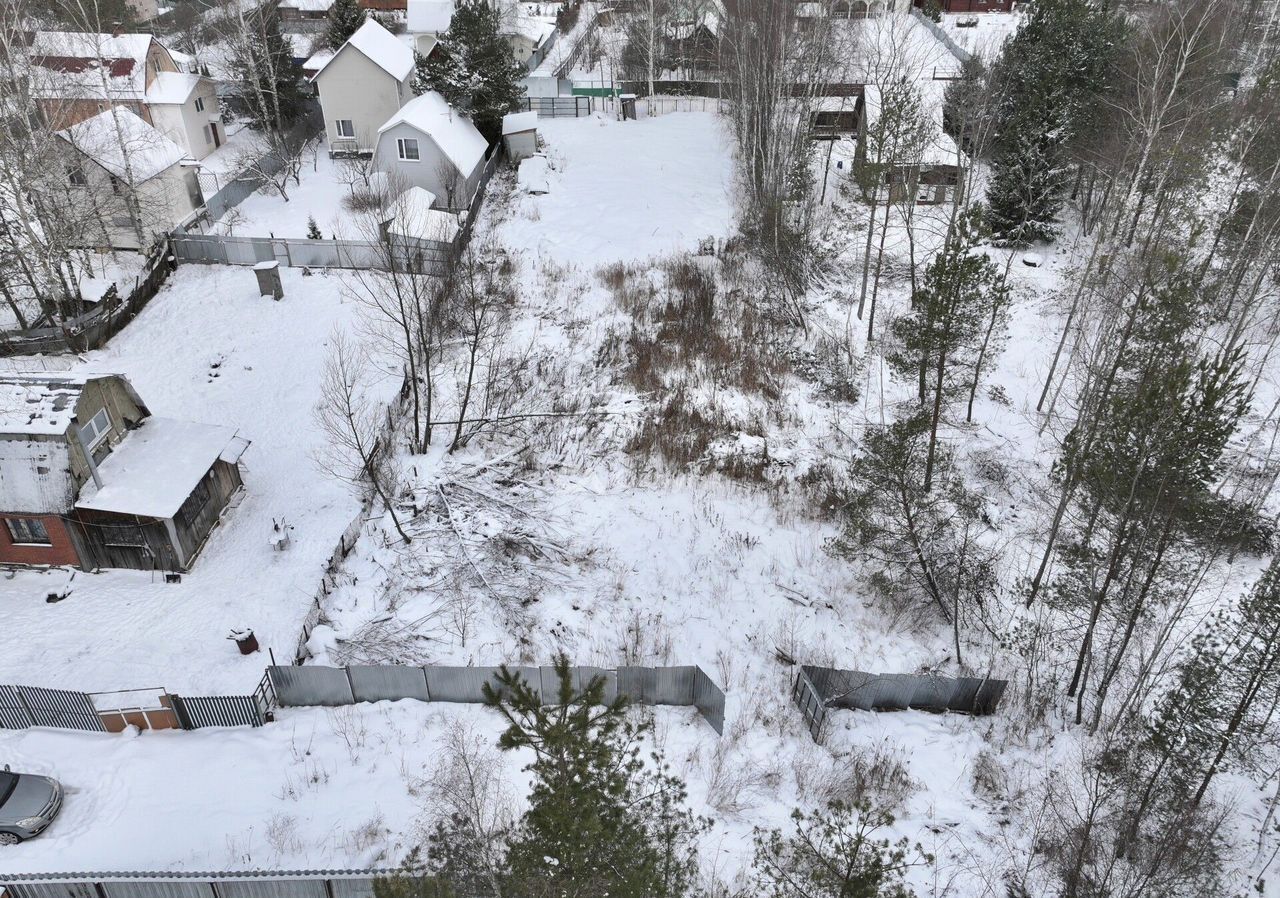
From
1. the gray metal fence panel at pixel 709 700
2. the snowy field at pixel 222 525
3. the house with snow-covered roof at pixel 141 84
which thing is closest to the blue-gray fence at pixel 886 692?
the gray metal fence panel at pixel 709 700

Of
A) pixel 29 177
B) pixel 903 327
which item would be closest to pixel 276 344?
pixel 29 177

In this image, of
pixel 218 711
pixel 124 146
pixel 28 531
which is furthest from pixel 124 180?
pixel 218 711

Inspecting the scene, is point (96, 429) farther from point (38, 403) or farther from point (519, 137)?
point (519, 137)

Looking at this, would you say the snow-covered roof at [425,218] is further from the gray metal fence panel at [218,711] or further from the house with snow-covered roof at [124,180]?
the gray metal fence panel at [218,711]

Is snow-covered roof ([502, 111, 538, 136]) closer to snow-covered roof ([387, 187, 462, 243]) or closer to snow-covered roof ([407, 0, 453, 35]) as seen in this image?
snow-covered roof ([387, 187, 462, 243])

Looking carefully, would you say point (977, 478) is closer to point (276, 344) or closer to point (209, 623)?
point (209, 623)
